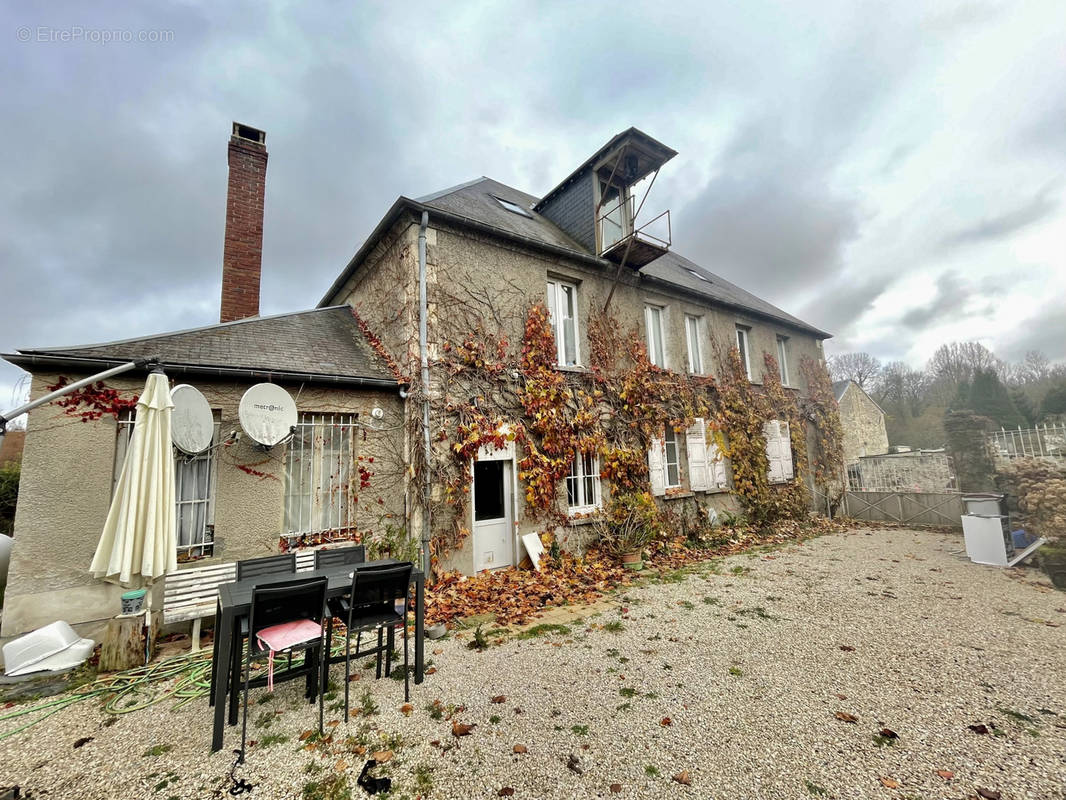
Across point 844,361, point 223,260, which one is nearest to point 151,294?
point 223,260

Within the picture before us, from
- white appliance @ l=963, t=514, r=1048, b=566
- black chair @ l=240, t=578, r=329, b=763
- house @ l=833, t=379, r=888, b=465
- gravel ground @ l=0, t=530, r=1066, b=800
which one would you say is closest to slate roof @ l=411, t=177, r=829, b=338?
black chair @ l=240, t=578, r=329, b=763

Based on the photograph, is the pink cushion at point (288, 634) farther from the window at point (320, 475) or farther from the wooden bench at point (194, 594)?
the window at point (320, 475)

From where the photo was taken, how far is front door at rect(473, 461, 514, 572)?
6.98 metres

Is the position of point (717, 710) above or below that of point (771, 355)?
below

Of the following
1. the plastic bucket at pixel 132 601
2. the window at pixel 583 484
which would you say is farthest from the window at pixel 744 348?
the plastic bucket at pixel 132 601

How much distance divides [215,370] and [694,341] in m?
10.4

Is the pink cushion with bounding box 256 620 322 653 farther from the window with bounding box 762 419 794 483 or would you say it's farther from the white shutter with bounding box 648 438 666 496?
the window with bounding box 762 419 794 483

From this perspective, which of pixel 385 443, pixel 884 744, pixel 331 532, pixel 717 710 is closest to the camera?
pixel 884 744

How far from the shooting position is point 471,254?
741 centimetres

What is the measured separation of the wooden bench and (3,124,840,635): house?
0.41m

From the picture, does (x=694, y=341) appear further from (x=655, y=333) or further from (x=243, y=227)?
(x=243, y=227)

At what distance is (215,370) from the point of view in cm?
521

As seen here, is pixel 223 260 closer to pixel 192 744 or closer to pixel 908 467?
pixel 192 744

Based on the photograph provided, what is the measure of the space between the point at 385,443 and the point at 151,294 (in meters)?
18.8
